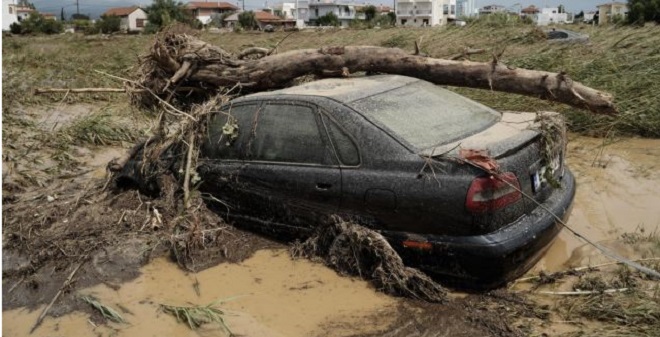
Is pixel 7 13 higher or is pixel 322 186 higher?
pixel 7 13

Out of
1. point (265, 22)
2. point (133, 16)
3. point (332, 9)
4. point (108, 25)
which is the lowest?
point (108, 25)

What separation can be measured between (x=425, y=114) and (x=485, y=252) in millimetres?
1351

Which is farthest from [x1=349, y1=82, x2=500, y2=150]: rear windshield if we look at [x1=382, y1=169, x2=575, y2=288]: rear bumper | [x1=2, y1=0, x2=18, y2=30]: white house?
[x1=2, y1=0, x2=18, y2=30]: white house

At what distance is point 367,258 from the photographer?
4441mm

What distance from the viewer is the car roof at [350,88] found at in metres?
4.83

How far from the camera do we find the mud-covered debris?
13.4 feet

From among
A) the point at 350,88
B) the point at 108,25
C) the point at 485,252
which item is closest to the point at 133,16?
the point at 108,25

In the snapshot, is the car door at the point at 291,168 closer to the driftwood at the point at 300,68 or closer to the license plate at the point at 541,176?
the license plate at the point at 541,176

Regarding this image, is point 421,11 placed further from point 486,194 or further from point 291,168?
point 486,194

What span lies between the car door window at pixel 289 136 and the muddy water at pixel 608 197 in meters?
1.91

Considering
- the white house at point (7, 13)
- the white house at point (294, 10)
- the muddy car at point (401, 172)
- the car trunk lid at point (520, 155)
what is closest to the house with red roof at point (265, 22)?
the white house at point (7, 13)

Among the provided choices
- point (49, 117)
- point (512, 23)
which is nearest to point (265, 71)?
point (49, 117)

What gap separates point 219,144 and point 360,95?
1391mm

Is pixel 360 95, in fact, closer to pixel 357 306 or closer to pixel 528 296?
pixel 357 306
